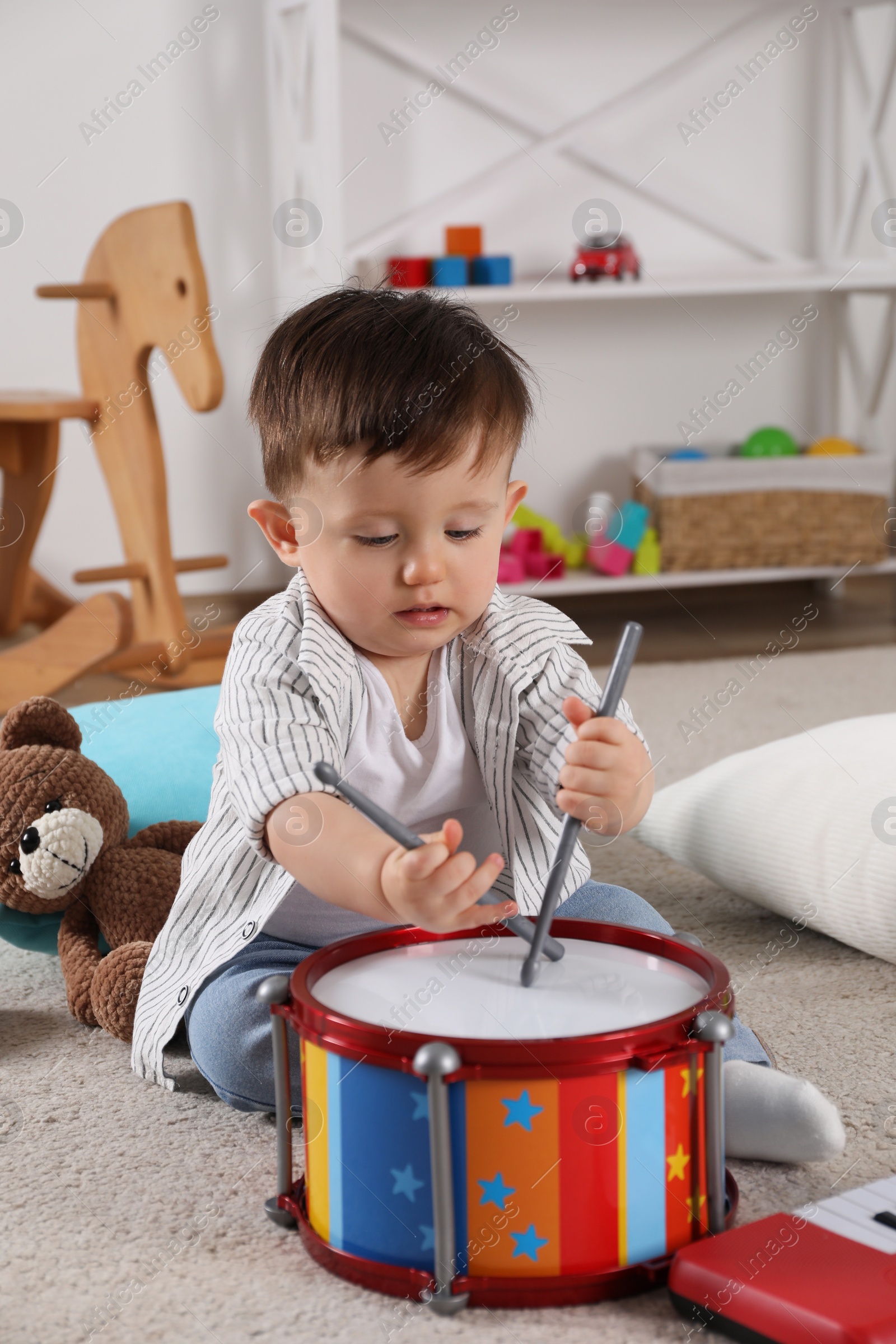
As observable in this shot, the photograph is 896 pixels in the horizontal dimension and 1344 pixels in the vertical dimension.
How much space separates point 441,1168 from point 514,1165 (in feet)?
0.10

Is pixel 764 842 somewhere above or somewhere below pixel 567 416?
below

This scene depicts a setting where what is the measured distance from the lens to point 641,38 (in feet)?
7.59

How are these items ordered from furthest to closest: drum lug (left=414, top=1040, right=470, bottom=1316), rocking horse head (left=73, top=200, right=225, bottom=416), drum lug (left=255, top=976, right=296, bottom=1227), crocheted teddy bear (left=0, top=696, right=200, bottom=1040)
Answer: rocking horse head (left=73, top=200, right=225, bottom=416), crocheted teddy bear (left=0, top=696, right=200, bottom=1040), drum lug (left=255, top=976, right=296, bottom=1227), drum lug (left=414, top=1040, right=470, bottom=1316)

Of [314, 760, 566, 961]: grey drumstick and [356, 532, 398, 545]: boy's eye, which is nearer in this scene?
[314, 760, 566, 961]: grey drumstick

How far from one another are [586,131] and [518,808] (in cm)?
177

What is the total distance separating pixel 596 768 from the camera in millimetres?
672

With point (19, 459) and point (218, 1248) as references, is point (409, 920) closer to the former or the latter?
point (218, 1248)

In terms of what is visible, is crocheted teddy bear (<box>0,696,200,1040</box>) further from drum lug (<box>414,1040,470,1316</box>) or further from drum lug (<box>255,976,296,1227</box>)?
drum lug (<box>414,1040,470,1316</box>)

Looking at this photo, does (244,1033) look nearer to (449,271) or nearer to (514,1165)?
(514,1165)

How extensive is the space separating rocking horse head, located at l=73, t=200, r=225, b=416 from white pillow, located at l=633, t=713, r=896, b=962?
914mm

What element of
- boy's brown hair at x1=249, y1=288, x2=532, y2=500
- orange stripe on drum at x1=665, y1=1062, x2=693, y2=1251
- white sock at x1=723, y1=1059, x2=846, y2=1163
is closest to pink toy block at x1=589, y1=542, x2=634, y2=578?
boy's brown hair at x1=249, y1=288, x2=532, y2=500

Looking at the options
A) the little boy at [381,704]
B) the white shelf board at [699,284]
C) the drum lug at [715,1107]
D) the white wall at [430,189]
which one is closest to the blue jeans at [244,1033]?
the little boy at [381,704]

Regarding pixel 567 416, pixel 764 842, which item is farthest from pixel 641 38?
pixel 764 842

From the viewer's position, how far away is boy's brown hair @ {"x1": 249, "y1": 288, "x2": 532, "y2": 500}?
70 centimetres
